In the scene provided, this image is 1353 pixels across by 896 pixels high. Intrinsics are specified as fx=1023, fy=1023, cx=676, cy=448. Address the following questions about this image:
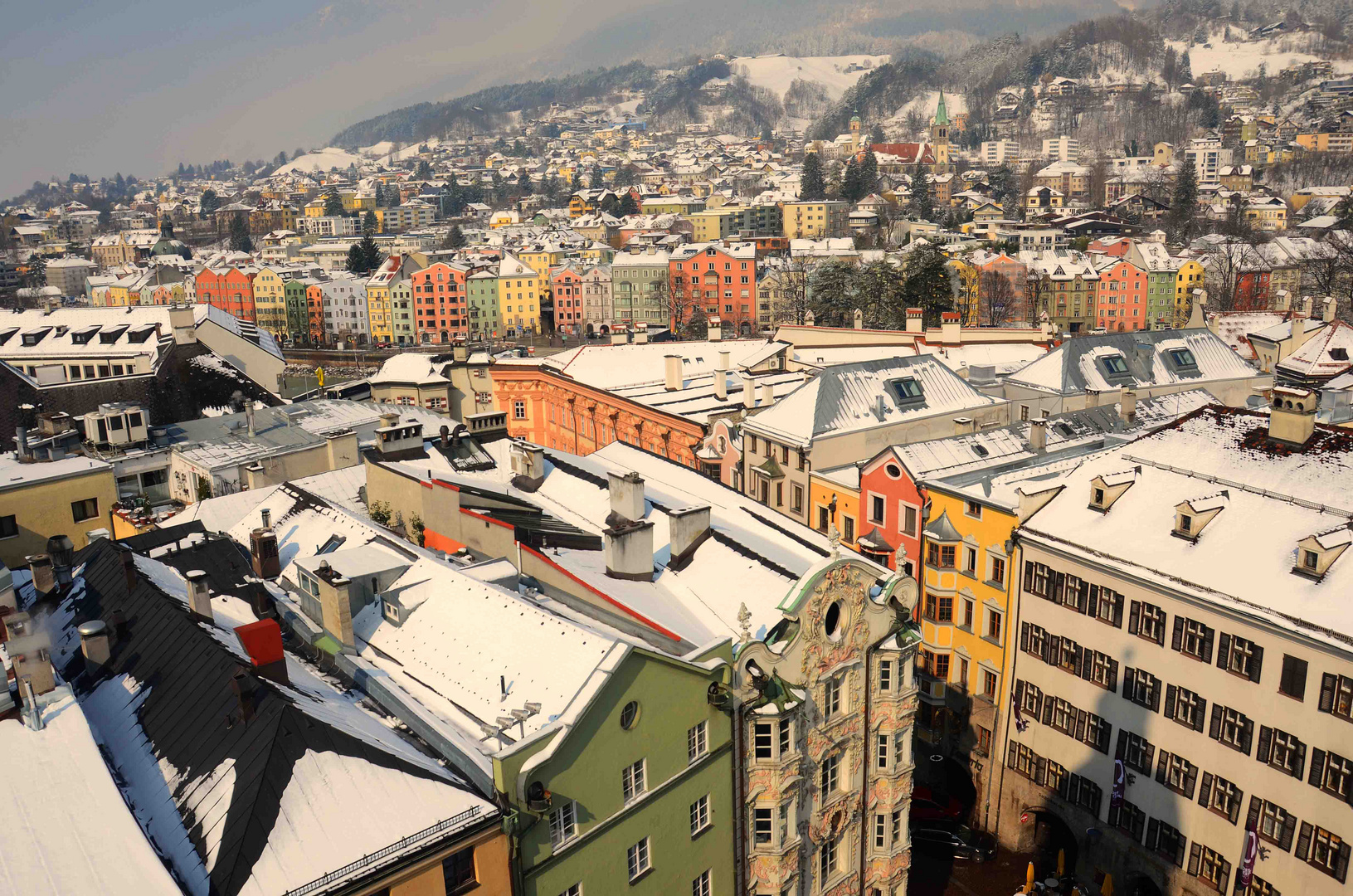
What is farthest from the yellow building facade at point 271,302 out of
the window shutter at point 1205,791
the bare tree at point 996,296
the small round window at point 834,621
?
the window shutter at point 1205,791

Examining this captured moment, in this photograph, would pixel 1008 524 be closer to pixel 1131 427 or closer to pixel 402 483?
pixel 1131 427

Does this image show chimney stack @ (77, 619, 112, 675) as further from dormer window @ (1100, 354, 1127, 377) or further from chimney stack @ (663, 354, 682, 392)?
dormer window @ (1100, 354, 1127, 377)

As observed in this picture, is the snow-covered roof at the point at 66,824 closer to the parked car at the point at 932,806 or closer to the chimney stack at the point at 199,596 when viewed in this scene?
the chimney stack at the point at 199,596

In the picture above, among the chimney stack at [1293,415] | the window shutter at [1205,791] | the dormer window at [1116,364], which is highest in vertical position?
the chimney stack at [1293,415]

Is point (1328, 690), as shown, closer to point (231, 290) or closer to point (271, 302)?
point (271, 302)

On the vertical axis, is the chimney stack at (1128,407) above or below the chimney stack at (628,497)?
below

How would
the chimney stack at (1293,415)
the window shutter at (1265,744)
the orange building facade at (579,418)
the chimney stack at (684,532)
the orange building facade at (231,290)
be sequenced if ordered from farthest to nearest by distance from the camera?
the orange building facade at (231,290)
the orange building facade at (579,418)
the chimney stack at (1293,415)
the chimney stack at (684,532)
the window shutter at (1265,744)

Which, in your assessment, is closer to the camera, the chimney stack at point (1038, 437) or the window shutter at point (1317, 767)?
the window shutter at point (1317, 767)
